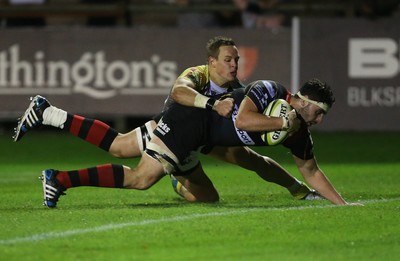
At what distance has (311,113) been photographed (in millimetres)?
9312

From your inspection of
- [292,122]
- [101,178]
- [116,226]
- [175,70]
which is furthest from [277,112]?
[175,70]

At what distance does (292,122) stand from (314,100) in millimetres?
298

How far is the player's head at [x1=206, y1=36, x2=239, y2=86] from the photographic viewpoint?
32.0ft

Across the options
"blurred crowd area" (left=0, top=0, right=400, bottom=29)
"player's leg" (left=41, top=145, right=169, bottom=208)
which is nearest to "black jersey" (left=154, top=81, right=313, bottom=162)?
"player's leg" (left=41, top=145, right=169, bottom=208)

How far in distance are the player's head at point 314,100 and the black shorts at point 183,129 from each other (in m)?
0.90

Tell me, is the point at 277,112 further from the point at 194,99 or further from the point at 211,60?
the point at 211,60

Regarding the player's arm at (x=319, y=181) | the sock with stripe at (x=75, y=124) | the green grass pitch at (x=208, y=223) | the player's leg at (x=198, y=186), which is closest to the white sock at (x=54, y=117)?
the sock with stripe at (x=75, y=124)

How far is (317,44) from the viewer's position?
17828 millimetres

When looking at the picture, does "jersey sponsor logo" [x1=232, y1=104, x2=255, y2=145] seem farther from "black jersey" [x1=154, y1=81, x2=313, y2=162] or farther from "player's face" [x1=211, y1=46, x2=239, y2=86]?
"player's face" [x1=211, y1=46, x2=239, y2=86]

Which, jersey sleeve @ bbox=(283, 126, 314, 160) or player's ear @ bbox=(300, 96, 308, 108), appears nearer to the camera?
player's ear @ bbox=(300, 96, 308, 108)

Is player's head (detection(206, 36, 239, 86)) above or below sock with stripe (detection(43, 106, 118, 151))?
above

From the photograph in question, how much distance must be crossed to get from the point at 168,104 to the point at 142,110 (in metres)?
7.87

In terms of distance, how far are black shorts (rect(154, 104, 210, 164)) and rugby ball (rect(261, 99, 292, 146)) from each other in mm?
623

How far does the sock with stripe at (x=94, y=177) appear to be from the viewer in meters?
9.48
